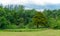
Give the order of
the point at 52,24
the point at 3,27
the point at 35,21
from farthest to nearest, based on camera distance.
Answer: the point at 35,21 < the point at 52,24 < the point at 3,27

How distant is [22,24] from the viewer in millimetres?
30016

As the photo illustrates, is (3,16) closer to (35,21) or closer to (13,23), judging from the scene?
(13,23)

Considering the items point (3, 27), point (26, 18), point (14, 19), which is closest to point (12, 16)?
point (14, 19)

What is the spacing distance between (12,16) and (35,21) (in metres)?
3.78

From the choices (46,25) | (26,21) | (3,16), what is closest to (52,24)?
(46,25)

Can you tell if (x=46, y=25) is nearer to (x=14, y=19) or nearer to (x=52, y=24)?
(x=52, y=24)

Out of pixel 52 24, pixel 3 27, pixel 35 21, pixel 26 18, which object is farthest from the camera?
pixel 26 18

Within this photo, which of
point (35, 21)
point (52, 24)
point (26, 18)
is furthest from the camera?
point (26, 18)

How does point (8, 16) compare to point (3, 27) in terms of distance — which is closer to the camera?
point (3, 27)

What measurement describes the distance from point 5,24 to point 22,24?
9.93 feet

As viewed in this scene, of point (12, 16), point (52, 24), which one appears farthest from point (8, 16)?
point (52, 24)

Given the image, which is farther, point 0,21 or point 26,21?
point 26,21

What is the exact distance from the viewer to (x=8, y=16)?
104ft

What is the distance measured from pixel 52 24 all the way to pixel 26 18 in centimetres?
643
